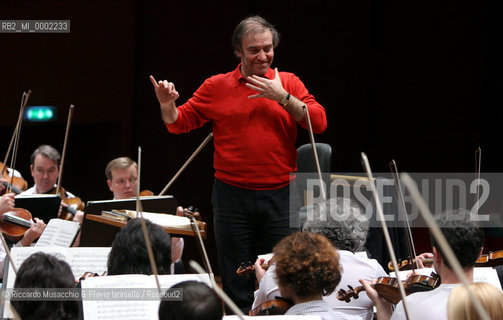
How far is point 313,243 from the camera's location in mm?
1676

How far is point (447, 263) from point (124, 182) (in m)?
2.30

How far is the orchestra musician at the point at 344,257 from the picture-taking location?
78.5 inches

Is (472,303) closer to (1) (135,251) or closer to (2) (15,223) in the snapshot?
(1) (135,251)

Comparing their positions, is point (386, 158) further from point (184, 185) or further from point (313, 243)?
point (313, 243)

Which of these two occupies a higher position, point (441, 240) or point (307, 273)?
point (441, 240)

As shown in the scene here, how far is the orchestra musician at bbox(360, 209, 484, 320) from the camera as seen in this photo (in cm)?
172

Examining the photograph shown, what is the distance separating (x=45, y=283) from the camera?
61.8 inches

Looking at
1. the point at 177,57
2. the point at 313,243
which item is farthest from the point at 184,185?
the point at 313,243

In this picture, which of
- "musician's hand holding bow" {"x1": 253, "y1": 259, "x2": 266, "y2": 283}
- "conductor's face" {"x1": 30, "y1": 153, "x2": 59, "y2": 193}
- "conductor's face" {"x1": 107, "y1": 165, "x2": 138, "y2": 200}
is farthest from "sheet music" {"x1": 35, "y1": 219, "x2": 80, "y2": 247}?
"conductor's face" {"x1": 30, "y1": 153, "x2": 59, "y2": 193}

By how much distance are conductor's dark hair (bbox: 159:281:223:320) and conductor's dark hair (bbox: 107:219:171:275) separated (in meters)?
0.70

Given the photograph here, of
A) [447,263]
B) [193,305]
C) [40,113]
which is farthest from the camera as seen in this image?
[40,113]

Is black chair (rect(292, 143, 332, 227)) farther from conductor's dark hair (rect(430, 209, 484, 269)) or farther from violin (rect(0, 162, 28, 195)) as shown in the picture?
violin (rect(0, 162, 28, 195))

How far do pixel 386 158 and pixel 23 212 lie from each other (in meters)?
3.39

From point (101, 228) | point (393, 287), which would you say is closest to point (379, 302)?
point (393, 287)
